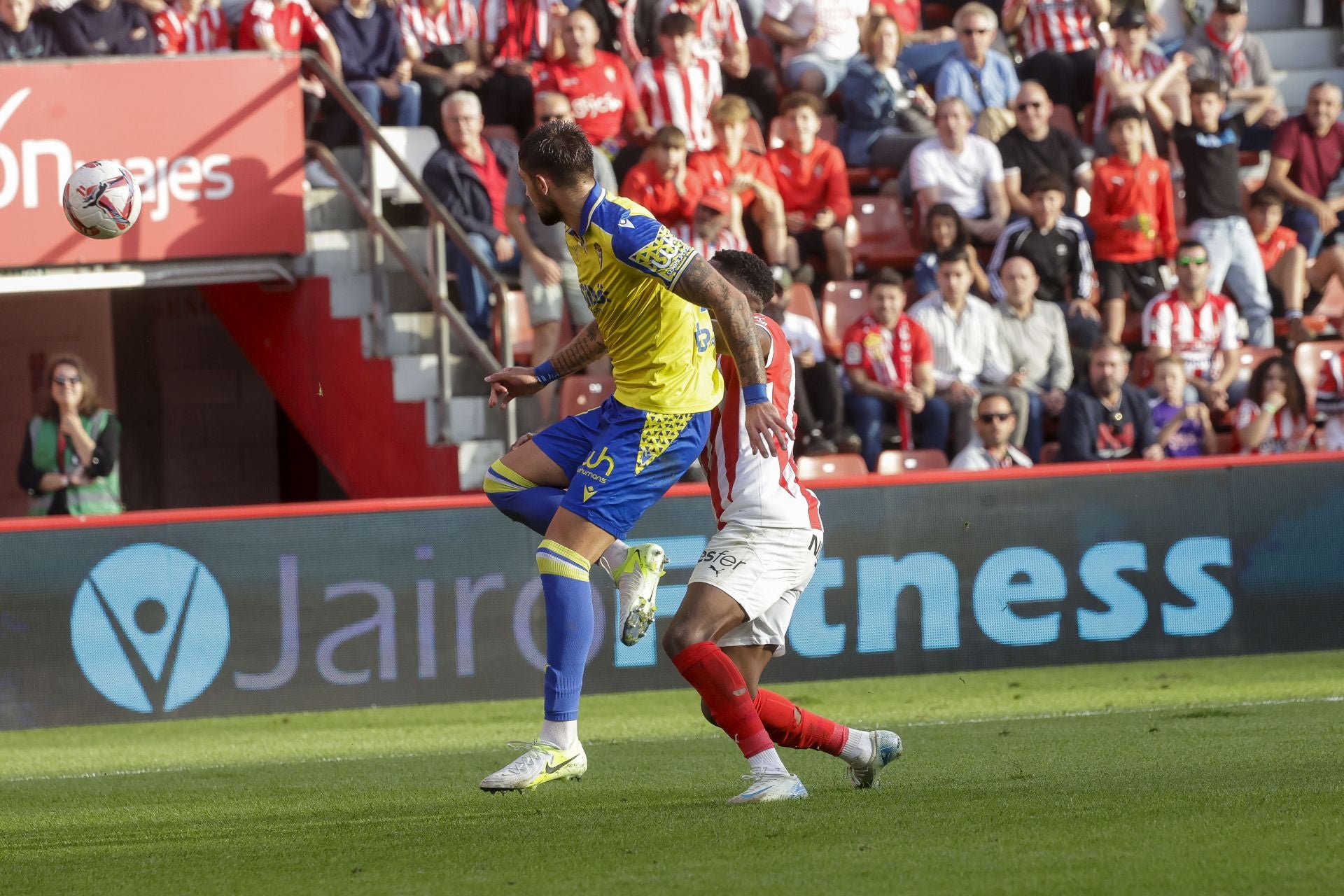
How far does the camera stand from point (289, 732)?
372 inches

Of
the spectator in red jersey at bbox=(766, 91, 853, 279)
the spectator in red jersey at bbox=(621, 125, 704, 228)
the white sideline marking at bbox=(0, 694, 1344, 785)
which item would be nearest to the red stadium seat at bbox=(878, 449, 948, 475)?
the spectator in red jersey at bbox=(766, 91, 853, 279)

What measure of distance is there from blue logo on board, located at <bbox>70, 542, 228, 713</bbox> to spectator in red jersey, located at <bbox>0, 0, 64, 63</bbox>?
4051 millimetres

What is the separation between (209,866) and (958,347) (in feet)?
28.1

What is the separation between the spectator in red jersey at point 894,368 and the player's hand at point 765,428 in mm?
6993

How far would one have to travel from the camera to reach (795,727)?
234 inches

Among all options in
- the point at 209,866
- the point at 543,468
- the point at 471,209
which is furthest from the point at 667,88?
the point at 209,866

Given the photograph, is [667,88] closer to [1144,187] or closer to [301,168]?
[301,168]

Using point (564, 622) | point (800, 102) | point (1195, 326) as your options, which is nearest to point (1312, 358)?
point (1195, 326)

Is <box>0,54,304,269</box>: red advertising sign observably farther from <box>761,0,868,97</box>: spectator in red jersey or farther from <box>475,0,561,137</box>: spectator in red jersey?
<box>761,0,868,97</box>: spectator in red jersey

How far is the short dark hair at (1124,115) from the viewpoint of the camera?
556 inches

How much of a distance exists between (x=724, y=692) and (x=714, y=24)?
9.54m

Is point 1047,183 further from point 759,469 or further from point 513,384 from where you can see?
point 759,469

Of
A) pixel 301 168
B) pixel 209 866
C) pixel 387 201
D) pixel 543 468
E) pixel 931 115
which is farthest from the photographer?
pixel 931 115

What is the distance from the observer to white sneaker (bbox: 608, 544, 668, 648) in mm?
6070
